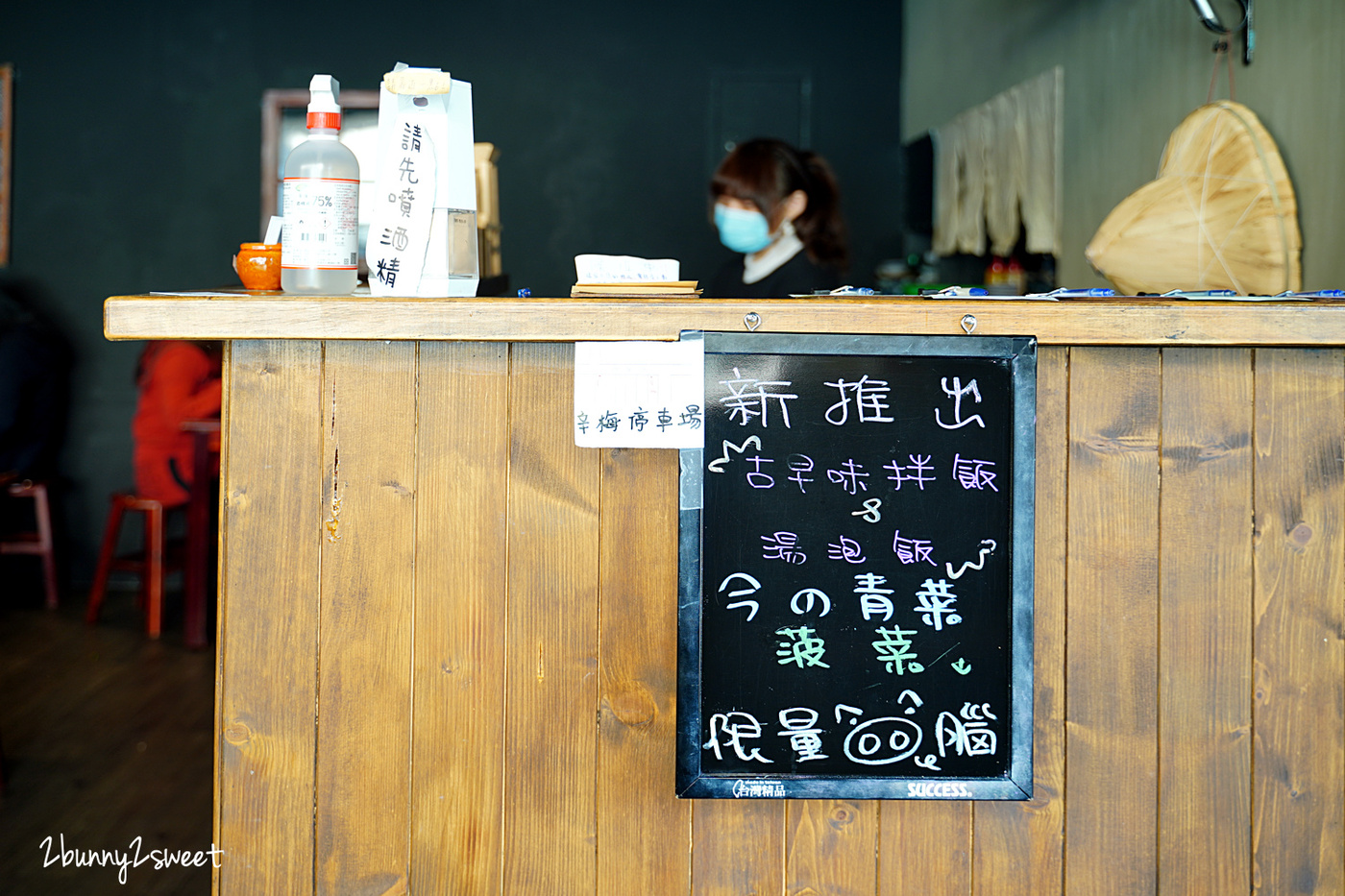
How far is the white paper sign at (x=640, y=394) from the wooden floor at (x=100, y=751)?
5.09 ft

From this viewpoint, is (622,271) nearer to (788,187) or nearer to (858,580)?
(858,580)

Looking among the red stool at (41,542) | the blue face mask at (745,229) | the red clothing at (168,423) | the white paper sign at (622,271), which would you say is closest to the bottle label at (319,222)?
the white paper sign at (622,271)

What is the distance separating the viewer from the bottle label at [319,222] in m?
1.41

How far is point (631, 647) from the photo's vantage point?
4.76 feet

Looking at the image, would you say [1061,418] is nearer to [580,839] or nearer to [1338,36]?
[580,839]

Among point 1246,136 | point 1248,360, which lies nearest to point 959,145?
point 1246,136

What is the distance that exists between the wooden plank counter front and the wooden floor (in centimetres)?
112

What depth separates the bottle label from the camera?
4.61ft

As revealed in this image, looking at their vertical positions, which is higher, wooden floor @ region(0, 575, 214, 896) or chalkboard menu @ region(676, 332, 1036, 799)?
chalkboard menu @ region(676, 332, 1036, 799)

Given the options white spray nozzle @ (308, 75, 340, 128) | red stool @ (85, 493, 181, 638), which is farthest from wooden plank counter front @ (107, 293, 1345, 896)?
red stool @ (85, 493, 181, 638)

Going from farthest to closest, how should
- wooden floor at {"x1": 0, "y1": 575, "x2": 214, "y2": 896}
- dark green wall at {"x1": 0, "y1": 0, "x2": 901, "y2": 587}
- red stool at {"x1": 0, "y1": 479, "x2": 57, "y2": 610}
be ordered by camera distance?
dark green wall at {"x1": 0, "y1": 0, "x2": 901, "y2": 587} < red stool at {"x1": 0, "y1": 479, "x2": 57, "y2": 610} < wooden floor at {"x1": 0, "y1": 575, "x2": 214, "y2": 896}

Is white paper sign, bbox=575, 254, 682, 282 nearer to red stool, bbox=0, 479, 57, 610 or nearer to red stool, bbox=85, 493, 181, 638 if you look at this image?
red stool, bbox=85, 493, 181, 638

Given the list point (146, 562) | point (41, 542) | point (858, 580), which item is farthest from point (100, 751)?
point (858, 580)

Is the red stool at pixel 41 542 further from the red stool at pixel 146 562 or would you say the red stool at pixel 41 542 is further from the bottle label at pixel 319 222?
the bottle label at pixel 319 222
